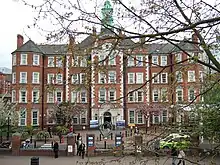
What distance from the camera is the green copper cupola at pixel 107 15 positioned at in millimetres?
4716

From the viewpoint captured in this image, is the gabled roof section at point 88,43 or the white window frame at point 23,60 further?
the white window frame at point 23,60

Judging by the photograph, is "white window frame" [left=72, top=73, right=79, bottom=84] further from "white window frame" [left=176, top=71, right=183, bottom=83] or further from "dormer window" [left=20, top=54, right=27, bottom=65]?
"dormer window" [left=20, top=54, right=27, bottom=65]

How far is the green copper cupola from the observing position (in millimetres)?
4716

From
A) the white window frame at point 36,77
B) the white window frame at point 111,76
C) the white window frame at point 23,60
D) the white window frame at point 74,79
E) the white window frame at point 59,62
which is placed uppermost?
the white window frame at point 23,60

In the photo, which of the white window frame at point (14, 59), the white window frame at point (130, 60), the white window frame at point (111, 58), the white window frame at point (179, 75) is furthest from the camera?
the white window frame at point (14, 59)

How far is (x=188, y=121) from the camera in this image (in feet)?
20.0

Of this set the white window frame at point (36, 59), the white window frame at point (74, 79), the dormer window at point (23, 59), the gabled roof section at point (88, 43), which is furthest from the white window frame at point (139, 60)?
the dormer window at point (23, 59)

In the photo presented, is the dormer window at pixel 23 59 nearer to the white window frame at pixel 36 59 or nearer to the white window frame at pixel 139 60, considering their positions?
the white window frame at pixel 36 59

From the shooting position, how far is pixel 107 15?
15.8 ft

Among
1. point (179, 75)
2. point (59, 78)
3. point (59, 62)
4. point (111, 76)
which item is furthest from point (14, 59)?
point (59, 62)

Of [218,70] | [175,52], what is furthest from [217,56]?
[175,52]

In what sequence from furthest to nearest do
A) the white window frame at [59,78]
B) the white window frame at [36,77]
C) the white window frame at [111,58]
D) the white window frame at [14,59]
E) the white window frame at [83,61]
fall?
the white window frame at [14,59] → the white window frame at [36,77] → the white window frame at [59,78] → the white window frame at [111,58] → the white window frame at [83,61]

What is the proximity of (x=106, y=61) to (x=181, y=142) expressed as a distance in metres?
1.98

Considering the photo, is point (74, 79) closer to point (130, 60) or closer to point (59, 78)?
point (59, 78)
